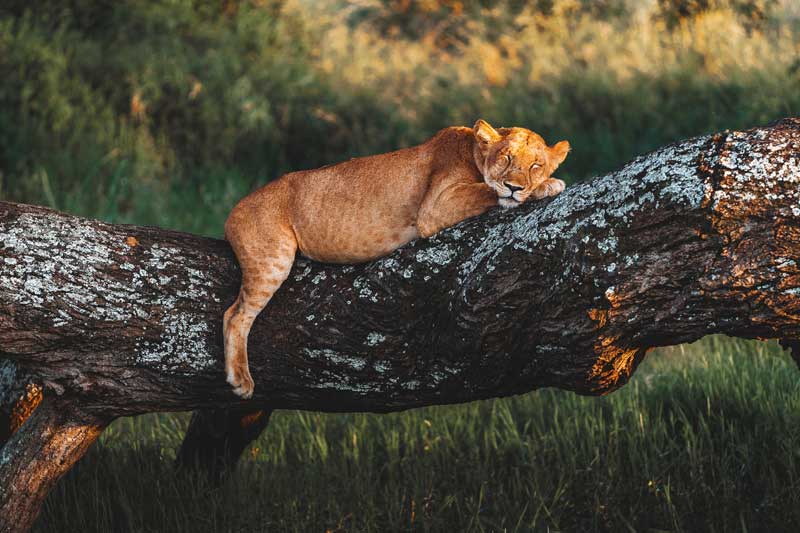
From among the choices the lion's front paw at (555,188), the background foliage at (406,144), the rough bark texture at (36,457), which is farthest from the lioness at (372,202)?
the background foliage at (406,144)

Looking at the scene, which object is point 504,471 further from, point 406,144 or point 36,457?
point 406,144

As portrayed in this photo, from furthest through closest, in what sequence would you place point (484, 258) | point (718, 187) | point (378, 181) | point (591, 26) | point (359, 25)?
1. point (359, 25)
2. point (591, 26)
3. point (378, 181)
4. point (484, 258)
5. point (718, 187)

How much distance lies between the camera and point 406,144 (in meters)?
11.2

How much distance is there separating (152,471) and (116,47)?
782 centimetres

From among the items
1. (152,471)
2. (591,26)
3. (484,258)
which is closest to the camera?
(484,258)

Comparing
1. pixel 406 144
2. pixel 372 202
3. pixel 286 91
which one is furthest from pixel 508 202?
pixel 286 91

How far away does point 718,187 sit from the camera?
2.89 metres

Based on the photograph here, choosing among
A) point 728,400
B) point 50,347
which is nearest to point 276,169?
point 728,400

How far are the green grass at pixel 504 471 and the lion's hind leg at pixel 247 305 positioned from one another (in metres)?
1.03

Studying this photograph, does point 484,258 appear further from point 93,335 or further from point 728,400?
point 728,400

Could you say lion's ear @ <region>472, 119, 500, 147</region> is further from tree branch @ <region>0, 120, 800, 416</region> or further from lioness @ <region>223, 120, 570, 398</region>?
tree branch @ <region>0, 120, 800, 416</region>

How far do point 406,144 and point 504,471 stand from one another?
22.0 feet

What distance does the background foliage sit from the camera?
4641 millimetres

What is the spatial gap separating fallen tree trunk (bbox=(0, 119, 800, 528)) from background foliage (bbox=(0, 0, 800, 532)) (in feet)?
3.34
